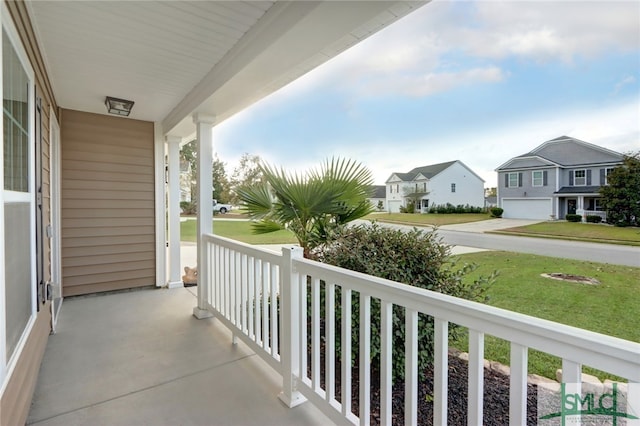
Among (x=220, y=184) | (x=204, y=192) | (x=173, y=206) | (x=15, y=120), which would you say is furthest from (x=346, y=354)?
(x=220, y=184)

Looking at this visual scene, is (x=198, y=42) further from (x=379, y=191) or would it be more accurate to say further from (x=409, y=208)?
(x=409, y=208)

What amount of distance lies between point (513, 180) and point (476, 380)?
0.79 metres

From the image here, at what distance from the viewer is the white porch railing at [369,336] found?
0.86m

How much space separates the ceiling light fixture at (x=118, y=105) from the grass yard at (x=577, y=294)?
3.90m

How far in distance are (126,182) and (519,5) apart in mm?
4669

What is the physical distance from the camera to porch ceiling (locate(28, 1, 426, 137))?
1804 millimetres

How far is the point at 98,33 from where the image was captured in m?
2.24

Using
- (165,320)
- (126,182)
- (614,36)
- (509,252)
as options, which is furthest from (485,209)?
(126,182)

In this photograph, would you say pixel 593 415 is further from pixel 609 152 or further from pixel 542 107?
pixel 542 107

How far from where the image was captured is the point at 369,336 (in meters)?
1.50

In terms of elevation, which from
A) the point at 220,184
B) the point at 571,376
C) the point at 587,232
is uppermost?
the point at 220,184

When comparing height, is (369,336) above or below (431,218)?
below

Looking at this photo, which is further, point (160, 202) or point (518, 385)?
point (160, 202)

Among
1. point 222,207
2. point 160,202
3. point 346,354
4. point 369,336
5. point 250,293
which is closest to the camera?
point 369,336
